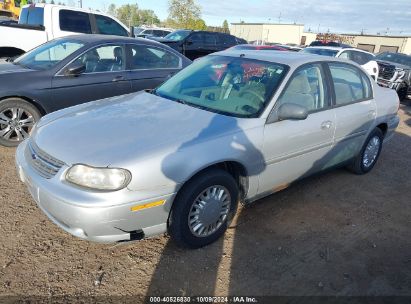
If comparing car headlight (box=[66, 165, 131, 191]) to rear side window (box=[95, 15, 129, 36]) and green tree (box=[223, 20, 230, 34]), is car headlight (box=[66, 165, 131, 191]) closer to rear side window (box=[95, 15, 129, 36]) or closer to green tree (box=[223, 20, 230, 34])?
rear side window (box=[95, 15, 129, 36])

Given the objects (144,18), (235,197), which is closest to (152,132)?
(235,197)

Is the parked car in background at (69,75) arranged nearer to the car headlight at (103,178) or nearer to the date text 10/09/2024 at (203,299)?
the car headlight at (103,178)

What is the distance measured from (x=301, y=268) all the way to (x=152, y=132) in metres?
1.69

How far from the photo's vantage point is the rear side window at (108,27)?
8688 mm

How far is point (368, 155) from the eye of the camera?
4.93 metres

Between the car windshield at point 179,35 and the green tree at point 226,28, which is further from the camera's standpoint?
the green tree at point 226,28

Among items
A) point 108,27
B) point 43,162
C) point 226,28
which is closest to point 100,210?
point 43,162

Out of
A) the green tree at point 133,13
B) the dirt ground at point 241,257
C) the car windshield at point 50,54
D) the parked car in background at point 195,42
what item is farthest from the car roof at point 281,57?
the green tree at point 133,13

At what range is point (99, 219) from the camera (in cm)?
247

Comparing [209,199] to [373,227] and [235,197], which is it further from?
[373,227]

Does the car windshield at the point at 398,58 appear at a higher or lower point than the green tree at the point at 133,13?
lower

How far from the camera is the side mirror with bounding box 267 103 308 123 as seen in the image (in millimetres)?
3217

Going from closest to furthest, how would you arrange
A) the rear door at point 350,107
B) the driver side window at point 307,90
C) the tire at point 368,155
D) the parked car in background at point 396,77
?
the driver side window at point 307,90 → the rear door at point 350,107 → the tire at point 368,155 → the parked car in background at point 396,77

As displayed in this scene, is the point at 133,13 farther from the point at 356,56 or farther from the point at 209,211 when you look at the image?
the point at 209,211
